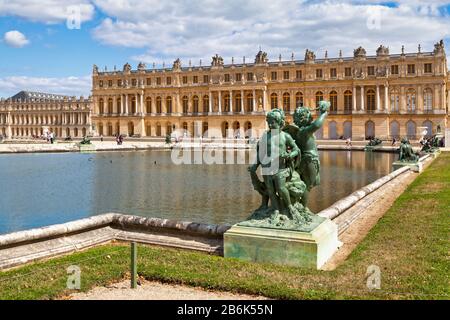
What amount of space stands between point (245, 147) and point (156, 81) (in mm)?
34343

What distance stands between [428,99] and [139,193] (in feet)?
179

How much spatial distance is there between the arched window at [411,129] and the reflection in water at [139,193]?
4026 cm

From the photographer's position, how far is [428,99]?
6125 cm

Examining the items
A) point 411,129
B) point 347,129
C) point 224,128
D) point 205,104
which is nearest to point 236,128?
point 224,128

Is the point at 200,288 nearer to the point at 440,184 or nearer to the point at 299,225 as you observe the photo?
the point at 299,225

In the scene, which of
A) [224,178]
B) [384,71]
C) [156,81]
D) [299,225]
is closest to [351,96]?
[384,71]

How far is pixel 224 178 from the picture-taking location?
69.1ft

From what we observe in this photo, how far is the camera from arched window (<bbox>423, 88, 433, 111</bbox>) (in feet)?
200

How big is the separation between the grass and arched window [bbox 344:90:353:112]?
196 ft

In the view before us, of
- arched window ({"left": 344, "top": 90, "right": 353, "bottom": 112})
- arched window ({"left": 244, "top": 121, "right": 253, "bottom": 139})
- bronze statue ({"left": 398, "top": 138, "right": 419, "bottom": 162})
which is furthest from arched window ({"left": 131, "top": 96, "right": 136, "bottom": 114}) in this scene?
bronze statue ({"left": 398, "top": 138, "right": 419, "bottom": 162})

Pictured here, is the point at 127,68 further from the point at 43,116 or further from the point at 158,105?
the point at 43,116

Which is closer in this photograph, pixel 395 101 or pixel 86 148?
pixel 86 148

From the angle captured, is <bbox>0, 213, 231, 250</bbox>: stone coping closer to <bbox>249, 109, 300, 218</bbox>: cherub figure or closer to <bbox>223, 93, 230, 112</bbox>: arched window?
<bbox>249, 109, 300, 218</bbox>: cherub figure

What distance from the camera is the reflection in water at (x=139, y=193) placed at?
12859 mm
